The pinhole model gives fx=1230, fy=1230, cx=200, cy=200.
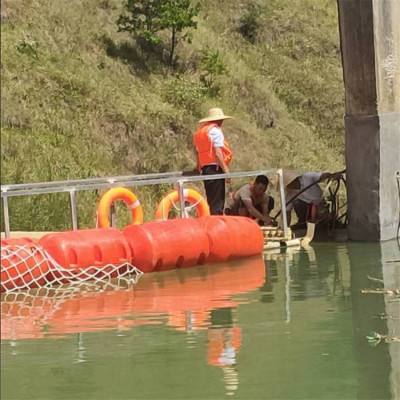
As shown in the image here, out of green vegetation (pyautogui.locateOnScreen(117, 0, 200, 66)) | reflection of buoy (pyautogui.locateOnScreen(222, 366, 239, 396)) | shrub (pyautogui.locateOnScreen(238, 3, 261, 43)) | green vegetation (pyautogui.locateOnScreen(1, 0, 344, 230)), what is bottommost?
reflection of buoy (pyautogui.locateOnScreen(222, 366, 239, 396))

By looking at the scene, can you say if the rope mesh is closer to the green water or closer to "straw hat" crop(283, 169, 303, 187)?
the green water

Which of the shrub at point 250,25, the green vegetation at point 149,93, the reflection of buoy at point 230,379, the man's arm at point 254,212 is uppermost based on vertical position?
the shrub at point 250,25

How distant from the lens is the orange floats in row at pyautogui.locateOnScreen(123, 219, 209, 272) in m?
11.8

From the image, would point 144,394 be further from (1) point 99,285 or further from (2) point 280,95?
(2) point 280,95

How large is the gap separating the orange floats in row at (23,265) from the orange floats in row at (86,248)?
8.3 inches

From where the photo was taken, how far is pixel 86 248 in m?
11.2

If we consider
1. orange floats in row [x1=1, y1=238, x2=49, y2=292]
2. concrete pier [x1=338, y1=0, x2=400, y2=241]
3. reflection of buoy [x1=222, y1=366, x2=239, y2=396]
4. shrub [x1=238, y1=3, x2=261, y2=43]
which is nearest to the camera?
reflection of buoy [x1=222, y1=366, x2=239, y2=396]

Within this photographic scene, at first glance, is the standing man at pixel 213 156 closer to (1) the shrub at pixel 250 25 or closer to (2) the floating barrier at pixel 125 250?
(2) the floating barrier at pixel 125 250

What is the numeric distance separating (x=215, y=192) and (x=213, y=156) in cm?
43

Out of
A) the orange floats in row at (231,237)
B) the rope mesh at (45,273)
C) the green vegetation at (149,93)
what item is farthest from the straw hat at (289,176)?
the rope mesh at (45,273)

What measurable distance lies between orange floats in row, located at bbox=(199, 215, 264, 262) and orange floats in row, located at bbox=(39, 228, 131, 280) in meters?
1.22

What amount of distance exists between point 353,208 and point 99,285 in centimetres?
428

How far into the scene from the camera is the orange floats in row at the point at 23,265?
1020 centimetres

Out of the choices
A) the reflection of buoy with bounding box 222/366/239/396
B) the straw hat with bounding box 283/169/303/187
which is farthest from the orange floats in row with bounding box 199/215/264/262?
the reflection of buoy with bounding box 222/366/239/396
